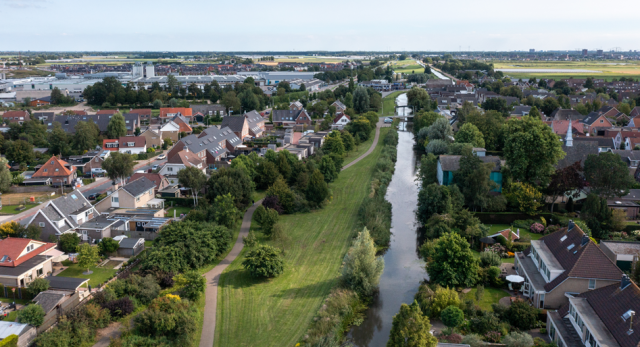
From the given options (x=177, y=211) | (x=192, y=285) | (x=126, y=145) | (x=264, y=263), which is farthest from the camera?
(x=126, y=145)

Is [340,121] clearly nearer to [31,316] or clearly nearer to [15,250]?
[15,250]

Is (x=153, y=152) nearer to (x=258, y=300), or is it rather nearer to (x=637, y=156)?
(x=258, y=300)

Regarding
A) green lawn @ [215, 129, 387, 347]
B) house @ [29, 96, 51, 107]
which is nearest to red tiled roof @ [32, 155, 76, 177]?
green lawn @ [215, 129, 387, 347]

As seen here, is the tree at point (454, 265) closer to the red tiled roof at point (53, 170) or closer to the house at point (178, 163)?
the house at point (178, 163)

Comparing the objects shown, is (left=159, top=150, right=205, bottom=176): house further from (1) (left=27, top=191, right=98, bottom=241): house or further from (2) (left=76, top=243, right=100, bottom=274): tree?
(2) (left=76, top=243, right=100, bottom=274): tree

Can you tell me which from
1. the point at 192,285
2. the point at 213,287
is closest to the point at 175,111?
the point at 213,287

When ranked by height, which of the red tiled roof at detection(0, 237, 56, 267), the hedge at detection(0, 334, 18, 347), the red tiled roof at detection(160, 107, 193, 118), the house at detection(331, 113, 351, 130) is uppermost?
the red tiled roof at detection(160, 107, 193, 118)

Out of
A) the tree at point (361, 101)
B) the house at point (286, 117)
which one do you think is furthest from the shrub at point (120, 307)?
the tree at point (361, 101)
